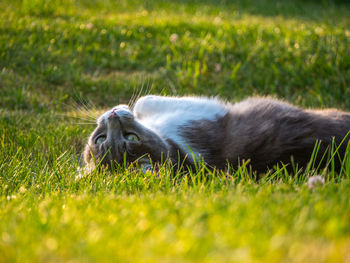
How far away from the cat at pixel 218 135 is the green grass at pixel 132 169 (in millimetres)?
205

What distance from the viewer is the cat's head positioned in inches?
110

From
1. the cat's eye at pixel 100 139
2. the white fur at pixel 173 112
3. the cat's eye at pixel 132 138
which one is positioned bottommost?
the cat's eye at pixel 100 139

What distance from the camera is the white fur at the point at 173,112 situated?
314 centimetres

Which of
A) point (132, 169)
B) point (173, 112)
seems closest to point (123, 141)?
point (132, 169)

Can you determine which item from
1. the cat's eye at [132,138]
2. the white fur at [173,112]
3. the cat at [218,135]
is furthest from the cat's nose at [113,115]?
the white fur at [173,112]

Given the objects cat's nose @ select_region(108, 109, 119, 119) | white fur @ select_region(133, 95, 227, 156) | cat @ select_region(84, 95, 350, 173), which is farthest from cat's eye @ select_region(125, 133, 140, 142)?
white fur @ select_region(133, 95, 227, 156)

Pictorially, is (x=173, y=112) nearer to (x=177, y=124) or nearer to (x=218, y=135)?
(x=177, y=124)

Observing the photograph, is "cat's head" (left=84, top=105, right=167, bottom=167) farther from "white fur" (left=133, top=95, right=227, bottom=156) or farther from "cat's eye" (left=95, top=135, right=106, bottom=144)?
"white fur" (left=133, top=95, right=227, bottom=156)

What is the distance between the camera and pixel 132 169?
252 cm

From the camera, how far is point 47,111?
13.3 ft

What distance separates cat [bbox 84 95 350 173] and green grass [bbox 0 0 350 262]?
20 centimetres

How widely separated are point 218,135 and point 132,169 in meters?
0.83

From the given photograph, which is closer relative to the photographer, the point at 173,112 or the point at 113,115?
the point at 113,115

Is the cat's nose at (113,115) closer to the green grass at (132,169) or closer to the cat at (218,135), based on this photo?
the cat at (218,135)
